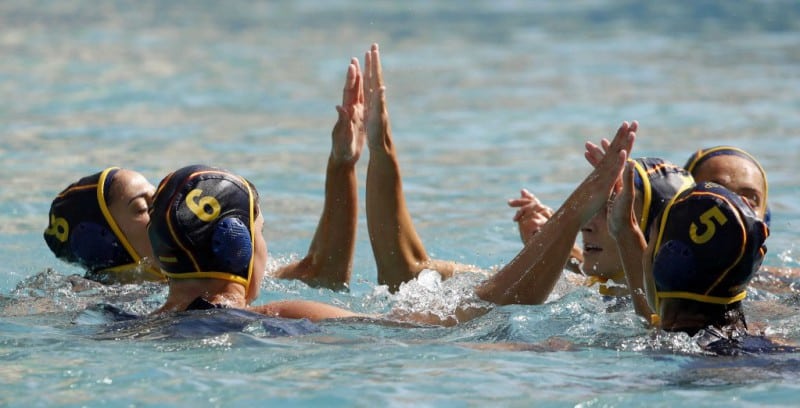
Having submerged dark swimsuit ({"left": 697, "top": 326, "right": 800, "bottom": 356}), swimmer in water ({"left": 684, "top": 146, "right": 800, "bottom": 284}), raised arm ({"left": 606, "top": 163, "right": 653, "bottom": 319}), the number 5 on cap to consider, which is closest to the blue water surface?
submerged dark swimsuit ({"left": 697, "top": 326, "right": 800, "bottom": 356})

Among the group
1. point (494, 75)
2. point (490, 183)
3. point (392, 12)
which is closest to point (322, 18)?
point (392, 12)

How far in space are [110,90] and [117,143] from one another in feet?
8.59

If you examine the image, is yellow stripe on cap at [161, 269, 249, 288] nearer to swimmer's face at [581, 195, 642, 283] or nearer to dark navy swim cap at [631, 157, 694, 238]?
swimmer's face at [581, 195, 642, 283]

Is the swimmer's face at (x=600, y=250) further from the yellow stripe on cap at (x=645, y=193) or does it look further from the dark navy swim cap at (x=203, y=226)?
the dark navy swim cap at (x=203, y=226)

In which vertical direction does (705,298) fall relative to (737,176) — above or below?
below

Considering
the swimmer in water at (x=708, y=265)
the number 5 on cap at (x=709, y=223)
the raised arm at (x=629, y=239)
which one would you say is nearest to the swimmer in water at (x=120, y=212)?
the raised arm at (x=629, y=239)

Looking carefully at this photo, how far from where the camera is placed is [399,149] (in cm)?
1081

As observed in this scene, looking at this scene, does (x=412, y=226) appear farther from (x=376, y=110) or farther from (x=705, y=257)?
(x=705, y=257)

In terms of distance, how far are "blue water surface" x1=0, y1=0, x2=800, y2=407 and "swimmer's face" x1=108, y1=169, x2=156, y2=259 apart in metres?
0.27

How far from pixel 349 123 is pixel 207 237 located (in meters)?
1.65

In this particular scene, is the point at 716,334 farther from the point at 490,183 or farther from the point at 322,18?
the point at 322,18

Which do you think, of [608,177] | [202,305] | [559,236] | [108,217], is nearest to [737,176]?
[608,177]

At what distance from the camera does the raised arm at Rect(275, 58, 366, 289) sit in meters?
5.93

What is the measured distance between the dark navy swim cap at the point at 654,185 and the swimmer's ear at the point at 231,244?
183 centimetres
